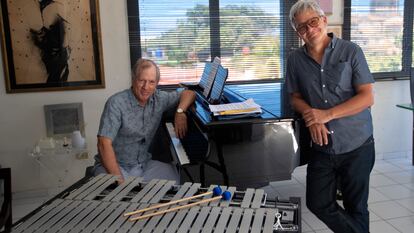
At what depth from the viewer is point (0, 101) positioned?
3340 millimetres

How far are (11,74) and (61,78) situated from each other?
1.26 feet

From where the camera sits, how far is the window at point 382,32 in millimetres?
3936

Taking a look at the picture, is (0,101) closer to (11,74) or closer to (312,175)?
(11,74)

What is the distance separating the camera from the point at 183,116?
2.56 metres

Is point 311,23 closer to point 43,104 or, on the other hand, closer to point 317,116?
point 317,116

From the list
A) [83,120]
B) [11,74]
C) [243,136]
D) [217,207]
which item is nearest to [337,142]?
[243,136]

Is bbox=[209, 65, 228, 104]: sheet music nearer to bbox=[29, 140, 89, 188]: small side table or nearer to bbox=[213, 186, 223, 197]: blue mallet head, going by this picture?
bbox=[213, 186, 223, 197]: blue mallet head

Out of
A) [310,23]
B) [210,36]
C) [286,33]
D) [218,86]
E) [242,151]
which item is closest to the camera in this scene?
[310,23]

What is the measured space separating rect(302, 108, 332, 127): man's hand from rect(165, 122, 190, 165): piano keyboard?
72 cm

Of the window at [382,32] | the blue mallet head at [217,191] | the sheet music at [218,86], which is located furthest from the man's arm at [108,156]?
the window at [382,32]

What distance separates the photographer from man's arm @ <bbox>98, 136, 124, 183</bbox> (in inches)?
88.8

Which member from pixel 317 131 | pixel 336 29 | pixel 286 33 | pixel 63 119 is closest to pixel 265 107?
pixel 317 131

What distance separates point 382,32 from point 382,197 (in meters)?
1.68

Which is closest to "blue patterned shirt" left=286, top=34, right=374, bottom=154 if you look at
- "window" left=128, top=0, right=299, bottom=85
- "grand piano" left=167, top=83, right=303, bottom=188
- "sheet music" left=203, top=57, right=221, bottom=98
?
"grand piano" left=167, top=83, right=303, bottom=188
